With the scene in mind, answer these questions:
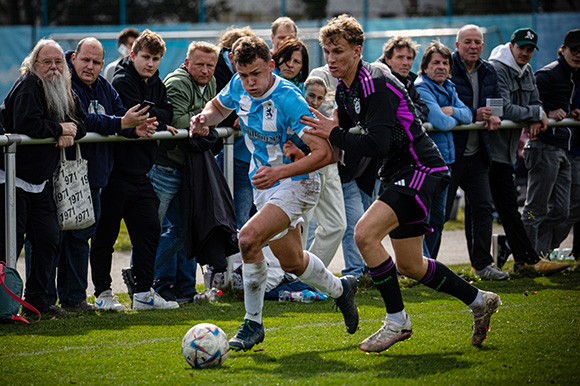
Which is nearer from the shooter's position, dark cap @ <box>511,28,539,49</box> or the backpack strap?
the backpack strap

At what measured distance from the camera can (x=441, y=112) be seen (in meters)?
8.50

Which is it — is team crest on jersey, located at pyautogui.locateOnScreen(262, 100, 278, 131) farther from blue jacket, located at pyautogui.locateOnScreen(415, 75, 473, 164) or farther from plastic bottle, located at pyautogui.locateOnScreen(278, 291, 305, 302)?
blue jacket, located at pyautogui.locateOnScreen(415, 75, 473, 164)

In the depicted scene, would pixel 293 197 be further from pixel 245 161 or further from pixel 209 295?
pixel 245 161

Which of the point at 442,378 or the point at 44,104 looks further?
the point at 44,104

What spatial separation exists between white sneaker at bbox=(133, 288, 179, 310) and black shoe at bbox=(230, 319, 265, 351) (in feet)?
6.22

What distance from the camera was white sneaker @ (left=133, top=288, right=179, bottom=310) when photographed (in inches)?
284

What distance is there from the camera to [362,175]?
8.51 m

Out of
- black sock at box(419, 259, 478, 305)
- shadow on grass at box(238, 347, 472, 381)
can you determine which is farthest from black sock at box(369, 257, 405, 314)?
shadow on grass at box(238, 347, 472, 381)

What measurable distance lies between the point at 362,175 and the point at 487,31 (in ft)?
38.6

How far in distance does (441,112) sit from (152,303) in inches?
143

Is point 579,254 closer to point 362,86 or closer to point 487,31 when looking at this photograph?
point 362,86

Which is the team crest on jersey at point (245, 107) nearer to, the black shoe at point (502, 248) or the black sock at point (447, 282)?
the black sock at point (447, 282)

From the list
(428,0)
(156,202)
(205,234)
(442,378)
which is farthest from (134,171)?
(428,0)

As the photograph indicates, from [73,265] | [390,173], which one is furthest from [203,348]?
[73,265]
